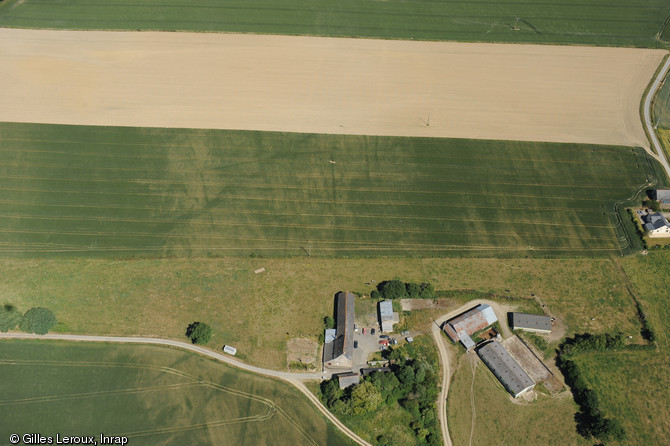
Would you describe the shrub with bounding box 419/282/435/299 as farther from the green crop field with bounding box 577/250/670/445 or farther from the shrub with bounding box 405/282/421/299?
the green crop field with bounding box 577/250/670/445

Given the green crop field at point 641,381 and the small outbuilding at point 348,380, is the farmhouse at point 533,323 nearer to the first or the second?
the green crop field at point 641,381

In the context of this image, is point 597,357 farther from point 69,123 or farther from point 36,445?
point 69,123

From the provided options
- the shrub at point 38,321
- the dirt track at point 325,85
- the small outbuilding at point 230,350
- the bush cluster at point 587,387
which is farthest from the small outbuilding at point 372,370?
the dirt track at point 325,85

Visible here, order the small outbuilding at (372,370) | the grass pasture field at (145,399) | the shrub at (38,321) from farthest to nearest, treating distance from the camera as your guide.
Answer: the shrub at (38,321), the small outbuilding at (372,370), the grass pasture field at (145,399)

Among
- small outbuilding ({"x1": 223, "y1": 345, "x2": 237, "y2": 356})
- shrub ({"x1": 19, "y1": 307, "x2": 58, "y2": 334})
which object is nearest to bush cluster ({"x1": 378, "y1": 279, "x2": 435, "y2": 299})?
small outbuilding ({"x1": 223, "y1": 345, "x2": 237, "y2": 356})

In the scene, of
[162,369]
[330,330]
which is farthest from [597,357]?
[162,369]

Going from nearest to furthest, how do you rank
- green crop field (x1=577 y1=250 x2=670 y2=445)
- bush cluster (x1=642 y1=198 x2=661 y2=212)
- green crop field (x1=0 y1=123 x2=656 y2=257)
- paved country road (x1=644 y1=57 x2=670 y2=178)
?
green crop field (x1=577 y1=250 x2=670 y2=445), green crop field (x1=0 y1=123 x2=656 y2=257), bush cluster (x1=642 y1=198 x2=661 y2=212), paved country road (x1=644 y1=57 x2=670 y2=178)

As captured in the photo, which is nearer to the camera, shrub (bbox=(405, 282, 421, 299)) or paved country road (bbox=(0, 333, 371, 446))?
paved country road (bbox=(0, 333, 371, 446))
